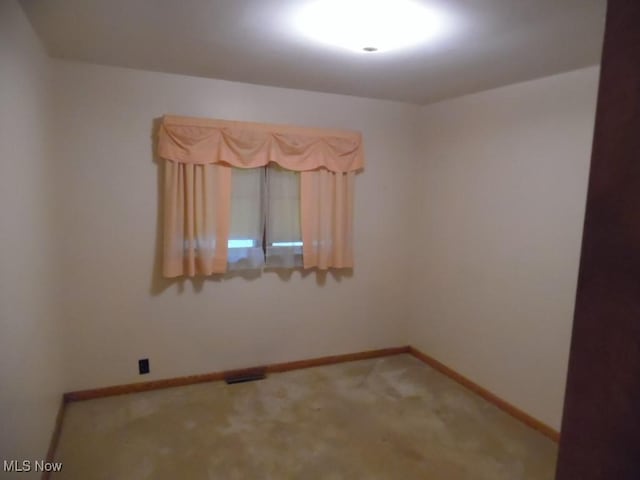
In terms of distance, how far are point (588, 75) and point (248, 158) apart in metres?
2.20

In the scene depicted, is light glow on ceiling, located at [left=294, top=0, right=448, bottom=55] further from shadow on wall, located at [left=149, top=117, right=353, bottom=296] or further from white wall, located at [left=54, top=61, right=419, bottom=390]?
shadow on wall, located at [left=149, top=117, right=353, bottom=296]

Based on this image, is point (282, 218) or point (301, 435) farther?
point (282, 218)

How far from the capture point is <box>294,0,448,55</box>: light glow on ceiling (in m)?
1.65

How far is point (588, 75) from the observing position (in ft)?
7.56

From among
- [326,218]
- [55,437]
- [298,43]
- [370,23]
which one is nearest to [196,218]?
[326,218]

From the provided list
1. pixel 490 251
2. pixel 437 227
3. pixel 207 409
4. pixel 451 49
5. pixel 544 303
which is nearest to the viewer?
pixel 451 49

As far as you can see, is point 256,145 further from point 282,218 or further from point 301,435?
point 301,435

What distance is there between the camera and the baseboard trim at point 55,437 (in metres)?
2.06

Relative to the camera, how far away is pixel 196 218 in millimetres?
2889

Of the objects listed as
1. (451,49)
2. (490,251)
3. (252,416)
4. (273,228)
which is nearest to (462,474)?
(252,416)

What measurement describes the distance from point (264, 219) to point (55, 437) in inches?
74.8

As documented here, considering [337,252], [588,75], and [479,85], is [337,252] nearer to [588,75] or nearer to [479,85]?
[479,85]

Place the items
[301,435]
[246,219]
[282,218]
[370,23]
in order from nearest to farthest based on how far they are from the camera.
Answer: [370,23], [301,435], [246,219], [282,218]

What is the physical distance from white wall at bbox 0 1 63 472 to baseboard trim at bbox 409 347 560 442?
2.73m
